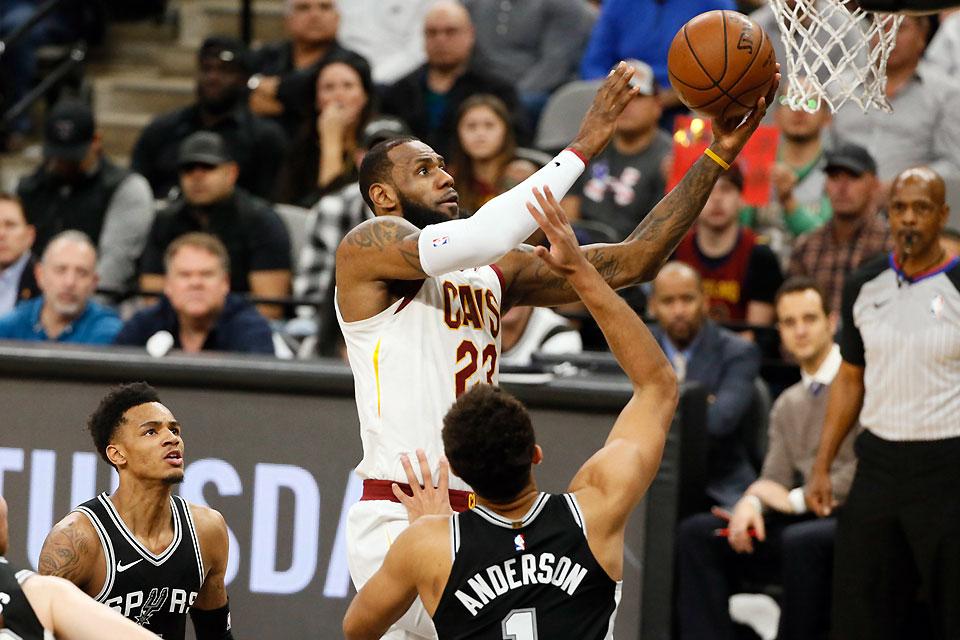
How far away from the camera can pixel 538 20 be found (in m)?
10.5

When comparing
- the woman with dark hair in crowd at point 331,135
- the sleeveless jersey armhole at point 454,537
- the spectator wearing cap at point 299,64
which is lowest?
the sleeveless jersey armhole at point 454,537

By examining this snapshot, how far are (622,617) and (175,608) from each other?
2314 mm

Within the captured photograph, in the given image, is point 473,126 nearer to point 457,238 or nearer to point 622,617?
point 622,617

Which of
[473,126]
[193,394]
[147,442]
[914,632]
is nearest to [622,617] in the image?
[914,632]

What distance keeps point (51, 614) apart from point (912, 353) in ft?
12.8

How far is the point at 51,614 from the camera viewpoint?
3.77 m

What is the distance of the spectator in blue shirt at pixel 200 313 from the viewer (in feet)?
25.2

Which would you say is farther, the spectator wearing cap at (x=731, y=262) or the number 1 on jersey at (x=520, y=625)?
the spectator wearing cap at (x=731, y=262)

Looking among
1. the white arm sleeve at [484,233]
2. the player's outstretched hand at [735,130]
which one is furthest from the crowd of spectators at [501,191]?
the white arm sleeve at [484,233]

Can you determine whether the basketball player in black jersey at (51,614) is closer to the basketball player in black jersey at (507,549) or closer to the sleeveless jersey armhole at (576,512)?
the basketball player in black jersey at (507,549)

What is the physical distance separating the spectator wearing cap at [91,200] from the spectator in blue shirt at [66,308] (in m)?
1.08

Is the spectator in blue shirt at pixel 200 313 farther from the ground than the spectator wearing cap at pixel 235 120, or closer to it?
closer to it

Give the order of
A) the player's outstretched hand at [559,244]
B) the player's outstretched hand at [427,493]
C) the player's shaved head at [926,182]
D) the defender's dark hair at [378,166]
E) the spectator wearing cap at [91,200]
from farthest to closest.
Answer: the spectator wearing cap at [91,200] → the player's shaved head at [926,182] → the defender's dark hair at [378,166] → the player's outstretched hand at [427,493] → the player's outstretched hand at [559,244]

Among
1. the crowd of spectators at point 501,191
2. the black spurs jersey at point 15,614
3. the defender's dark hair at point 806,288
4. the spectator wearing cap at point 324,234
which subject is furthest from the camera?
the spectator wearing cap at point 324,234
